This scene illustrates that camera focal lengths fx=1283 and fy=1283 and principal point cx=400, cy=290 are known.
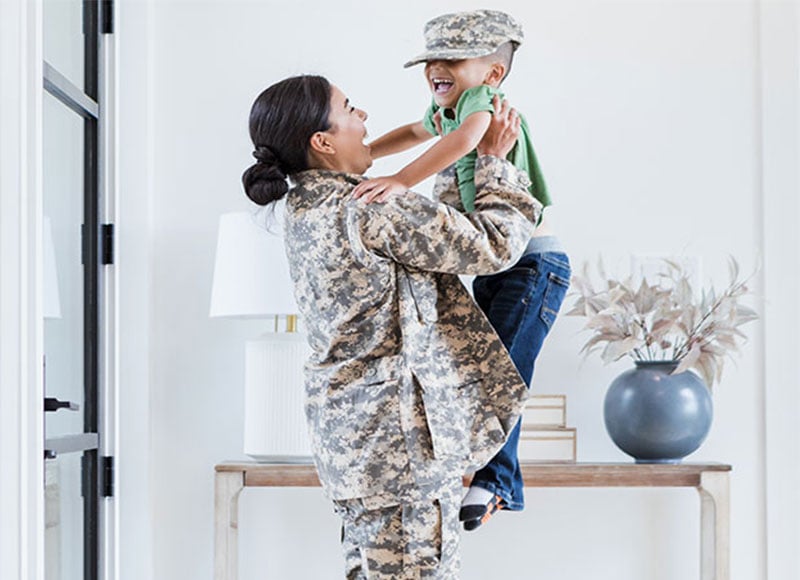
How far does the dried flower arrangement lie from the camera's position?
317cm

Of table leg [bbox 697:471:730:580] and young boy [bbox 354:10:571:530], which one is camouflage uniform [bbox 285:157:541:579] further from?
table leg [bbox 697:471:730:580]

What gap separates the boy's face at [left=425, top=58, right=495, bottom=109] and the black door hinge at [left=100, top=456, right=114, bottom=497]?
155 cm

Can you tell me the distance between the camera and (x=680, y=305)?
10.5 ft

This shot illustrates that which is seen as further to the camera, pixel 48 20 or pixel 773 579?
pixel 773 579

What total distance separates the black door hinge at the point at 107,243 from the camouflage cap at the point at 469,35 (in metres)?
1.38

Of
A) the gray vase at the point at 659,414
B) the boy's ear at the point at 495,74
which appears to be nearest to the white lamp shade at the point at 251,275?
the gray vase at the point at 659,414

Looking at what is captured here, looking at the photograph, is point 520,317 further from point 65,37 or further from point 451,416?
point 65,37

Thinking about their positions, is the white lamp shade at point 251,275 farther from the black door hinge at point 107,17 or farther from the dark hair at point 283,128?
the dark hair at point 283,128

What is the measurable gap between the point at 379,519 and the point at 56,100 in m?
1.34

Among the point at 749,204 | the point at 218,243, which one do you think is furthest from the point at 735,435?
the point at 218,243

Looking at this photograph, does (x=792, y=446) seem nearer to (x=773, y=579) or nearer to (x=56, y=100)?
(x=773, y=579)

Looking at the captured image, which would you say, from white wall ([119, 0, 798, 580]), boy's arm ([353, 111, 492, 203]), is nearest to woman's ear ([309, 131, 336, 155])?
boy's arm ([353, 111, 492, 203])

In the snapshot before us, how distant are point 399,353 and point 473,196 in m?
0.33

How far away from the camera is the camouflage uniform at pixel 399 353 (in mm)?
2000
